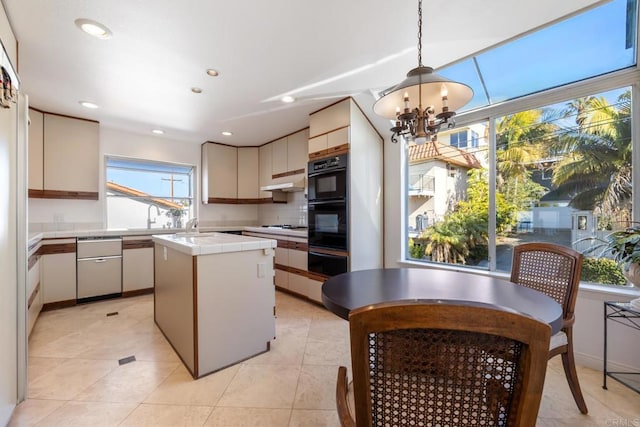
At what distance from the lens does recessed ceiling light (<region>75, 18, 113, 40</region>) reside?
1.85 metres

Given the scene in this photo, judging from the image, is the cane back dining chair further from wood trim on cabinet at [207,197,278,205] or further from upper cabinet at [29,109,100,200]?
upper cabinet at [29,109,100,200]

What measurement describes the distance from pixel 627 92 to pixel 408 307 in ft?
9.16

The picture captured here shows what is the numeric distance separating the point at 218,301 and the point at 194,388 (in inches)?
22.1

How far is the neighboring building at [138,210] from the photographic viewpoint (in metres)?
4.23

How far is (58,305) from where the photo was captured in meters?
3.30

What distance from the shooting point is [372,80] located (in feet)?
8.79

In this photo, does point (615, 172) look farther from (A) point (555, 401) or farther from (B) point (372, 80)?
(B) point (372, 80)

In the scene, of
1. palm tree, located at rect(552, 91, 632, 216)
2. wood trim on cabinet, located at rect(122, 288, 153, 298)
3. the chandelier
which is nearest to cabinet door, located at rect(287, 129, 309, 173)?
the chandelier

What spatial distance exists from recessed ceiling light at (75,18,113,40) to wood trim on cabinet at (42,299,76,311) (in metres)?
3.15

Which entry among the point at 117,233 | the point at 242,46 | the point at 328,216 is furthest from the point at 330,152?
the point at 117,233

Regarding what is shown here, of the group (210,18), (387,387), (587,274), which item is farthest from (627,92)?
(210,18)

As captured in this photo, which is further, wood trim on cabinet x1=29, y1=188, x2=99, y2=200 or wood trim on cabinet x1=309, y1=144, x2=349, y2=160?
wood trim on cabinet x1=29, y1=188, x2=99, y2=200

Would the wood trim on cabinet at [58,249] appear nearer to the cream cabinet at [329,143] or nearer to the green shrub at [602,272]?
the cream cabinet at [329,143]

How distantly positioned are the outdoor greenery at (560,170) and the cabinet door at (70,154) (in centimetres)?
482
